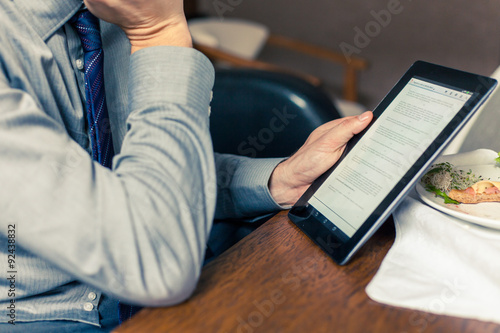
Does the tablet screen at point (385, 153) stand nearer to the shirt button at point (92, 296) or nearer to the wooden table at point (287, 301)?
the wooden table at point (287, 301)

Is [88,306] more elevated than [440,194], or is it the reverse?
[440,194]

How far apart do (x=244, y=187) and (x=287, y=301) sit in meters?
0.31

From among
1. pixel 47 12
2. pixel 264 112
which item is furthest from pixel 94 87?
pixel 264 112

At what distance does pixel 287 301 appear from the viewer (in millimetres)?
458

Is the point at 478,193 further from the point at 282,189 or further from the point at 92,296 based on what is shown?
the point at 92,296

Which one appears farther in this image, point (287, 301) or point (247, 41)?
point (247, 41)

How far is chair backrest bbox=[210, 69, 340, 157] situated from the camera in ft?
3.08

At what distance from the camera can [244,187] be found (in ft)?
2.44

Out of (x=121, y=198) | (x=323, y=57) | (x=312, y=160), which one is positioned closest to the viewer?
(x=121, y=198)

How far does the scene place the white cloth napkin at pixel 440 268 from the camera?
44 centimetres

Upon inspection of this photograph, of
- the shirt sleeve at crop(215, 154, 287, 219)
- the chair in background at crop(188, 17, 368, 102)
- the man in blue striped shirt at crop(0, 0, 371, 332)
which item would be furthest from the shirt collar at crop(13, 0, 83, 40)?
the chair in background at crop(188, 17, 368, 102)

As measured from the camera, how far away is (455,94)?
0.53 metres

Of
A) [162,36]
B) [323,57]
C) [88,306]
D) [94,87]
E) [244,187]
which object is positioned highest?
[162,36]

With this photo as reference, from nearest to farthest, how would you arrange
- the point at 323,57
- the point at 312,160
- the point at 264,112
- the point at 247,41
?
the point at 312,160, the point at 264,112, the point at 323,57, the point at 247,41
